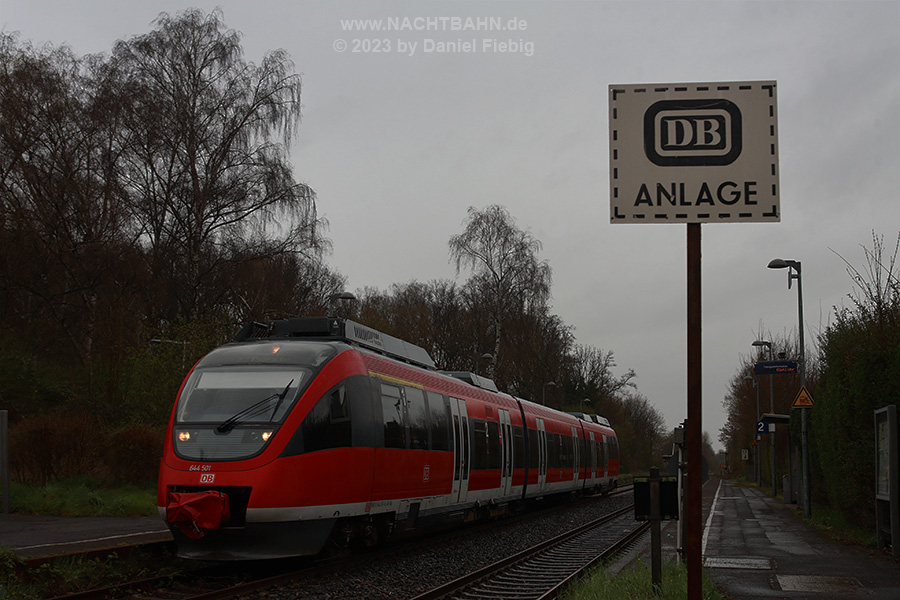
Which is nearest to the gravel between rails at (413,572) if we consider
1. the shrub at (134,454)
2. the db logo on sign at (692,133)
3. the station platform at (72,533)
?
the station platform at (72,533)

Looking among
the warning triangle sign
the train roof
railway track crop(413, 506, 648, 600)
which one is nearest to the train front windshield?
the train roof

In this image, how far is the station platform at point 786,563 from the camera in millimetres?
10938

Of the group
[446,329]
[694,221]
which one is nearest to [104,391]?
[694,221]

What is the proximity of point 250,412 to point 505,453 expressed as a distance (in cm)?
1078

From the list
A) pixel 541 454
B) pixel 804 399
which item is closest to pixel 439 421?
pixel 804 399

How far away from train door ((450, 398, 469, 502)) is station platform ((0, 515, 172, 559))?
5111mm

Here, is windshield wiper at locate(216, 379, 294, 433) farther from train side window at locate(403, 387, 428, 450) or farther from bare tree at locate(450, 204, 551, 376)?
bare tree at locate(450, 204, 551, 376)

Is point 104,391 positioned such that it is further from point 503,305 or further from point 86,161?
point 503,305

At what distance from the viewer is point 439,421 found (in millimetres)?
16719

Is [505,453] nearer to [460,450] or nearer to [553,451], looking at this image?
[460,450]

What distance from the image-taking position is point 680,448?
37.4 feet

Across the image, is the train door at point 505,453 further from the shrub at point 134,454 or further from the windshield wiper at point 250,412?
the windshield wiper at point 250,412

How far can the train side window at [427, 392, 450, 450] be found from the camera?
643 inches

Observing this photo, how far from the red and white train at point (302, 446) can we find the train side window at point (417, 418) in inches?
1.3
